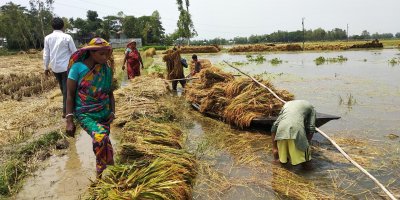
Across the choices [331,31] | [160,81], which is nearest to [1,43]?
[160,81]

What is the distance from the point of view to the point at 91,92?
3340 millimetres

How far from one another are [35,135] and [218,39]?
11702 centimetres

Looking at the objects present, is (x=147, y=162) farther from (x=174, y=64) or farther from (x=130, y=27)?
(x=130, y=27)

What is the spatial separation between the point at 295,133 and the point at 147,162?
70.8 inches

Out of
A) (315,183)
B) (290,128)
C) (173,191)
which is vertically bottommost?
(315,183)

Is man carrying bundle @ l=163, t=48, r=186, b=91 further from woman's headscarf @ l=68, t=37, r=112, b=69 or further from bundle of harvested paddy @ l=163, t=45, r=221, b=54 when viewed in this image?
bundle of harvested paddy @ l=163, t=45, r=221, b=54

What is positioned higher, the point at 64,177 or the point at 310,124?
the point at 310,124

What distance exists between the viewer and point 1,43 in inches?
2335

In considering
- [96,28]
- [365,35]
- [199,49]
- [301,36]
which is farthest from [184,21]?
[365,35]

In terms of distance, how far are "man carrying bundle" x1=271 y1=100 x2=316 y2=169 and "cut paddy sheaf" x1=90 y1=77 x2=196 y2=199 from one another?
1.15 m

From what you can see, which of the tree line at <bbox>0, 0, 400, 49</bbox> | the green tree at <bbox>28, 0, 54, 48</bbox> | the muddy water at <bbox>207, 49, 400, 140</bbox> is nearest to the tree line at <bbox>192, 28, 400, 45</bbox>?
the tree line at <bbox>0, 0, 400, 49</bbox>

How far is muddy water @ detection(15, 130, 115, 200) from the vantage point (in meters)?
3.62

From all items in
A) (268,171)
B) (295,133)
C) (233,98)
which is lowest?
(268,171)

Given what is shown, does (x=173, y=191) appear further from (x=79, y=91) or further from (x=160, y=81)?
(x=160, y=81)
